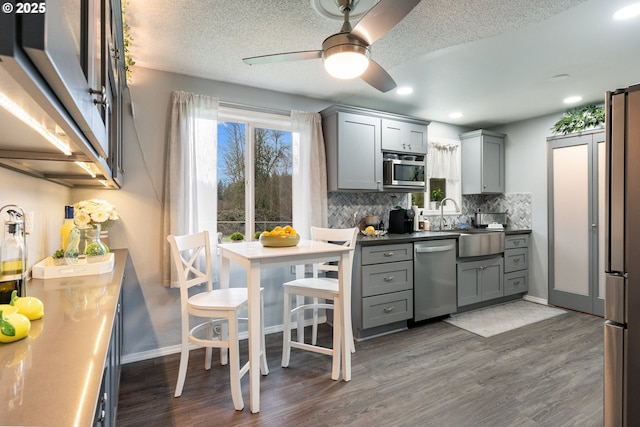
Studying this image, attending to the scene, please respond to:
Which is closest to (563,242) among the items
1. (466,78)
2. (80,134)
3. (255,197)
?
(466,78)

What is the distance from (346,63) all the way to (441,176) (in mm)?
3382

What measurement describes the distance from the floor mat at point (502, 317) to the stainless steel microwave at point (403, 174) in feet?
5.28

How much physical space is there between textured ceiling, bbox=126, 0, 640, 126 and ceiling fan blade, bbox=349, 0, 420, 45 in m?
0.51

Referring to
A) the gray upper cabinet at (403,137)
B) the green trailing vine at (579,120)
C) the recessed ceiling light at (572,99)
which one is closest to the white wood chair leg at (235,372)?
the gray upper cabinet at (403,137)

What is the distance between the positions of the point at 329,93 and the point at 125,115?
77.0 inches

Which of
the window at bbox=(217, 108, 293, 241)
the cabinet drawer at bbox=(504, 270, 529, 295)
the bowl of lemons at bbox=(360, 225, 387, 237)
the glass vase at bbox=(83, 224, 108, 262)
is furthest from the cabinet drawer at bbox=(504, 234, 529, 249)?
the glass vase at bbox=(83, 224, 108, 262)

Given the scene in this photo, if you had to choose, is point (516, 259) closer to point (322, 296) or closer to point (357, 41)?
point (322, 296)

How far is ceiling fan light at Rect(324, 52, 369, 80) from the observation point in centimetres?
175

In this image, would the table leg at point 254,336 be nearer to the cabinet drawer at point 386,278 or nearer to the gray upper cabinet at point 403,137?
the cabinet drawer at point 386,278

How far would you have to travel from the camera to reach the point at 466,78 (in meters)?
3.17

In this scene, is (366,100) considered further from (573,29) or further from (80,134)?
(80,134)

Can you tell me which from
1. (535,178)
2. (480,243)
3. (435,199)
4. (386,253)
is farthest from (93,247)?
(535,178)

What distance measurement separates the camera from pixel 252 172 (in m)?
3.43

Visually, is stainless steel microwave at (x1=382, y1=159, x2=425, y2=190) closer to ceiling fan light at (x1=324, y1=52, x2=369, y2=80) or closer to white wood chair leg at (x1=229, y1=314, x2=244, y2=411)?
ceiling fan light at (x1=324, y1=52, x2=369, y2=80)
